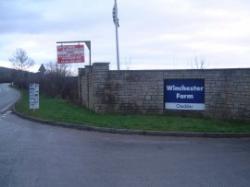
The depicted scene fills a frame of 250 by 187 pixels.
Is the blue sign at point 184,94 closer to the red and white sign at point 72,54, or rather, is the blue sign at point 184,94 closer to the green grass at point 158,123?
the green grass at point 158,123

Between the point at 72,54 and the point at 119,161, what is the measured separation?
23.5 m

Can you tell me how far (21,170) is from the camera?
908 cm

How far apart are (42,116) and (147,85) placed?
454 centimetres

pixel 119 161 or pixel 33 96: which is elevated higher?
pixel 33 96

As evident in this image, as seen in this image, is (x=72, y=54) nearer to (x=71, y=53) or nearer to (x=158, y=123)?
(x=71, y=53)

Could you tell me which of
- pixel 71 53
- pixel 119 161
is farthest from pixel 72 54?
pixel 119 161

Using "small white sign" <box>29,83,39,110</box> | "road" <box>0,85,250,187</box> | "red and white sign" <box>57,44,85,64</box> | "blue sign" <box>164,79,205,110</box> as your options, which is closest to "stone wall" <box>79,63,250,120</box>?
"blue sign" <box>164,79,205,110</box>

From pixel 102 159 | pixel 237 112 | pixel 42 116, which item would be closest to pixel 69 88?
pixel 42 116

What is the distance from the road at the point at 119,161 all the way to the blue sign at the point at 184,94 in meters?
5.78

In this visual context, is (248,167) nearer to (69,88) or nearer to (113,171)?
(113,171)

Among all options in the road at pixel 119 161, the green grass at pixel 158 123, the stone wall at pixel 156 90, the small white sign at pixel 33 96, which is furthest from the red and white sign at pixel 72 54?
the road at pixel 119 161

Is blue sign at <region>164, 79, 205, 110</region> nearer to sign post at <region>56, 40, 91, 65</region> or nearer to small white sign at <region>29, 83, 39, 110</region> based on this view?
small white sign at <region>29, 83, 39, 110</region>

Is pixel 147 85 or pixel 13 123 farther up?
pixel 147 85

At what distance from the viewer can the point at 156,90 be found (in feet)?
66.6
